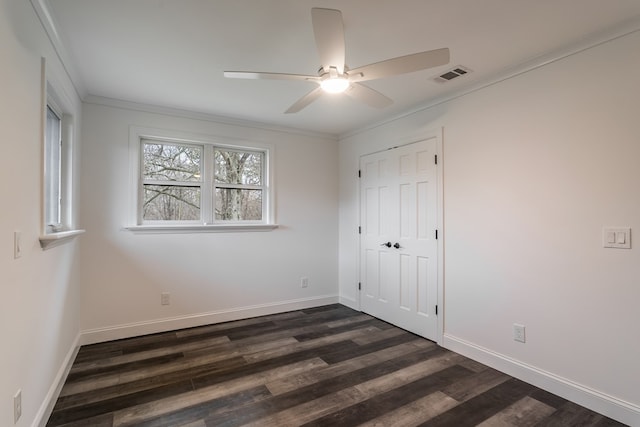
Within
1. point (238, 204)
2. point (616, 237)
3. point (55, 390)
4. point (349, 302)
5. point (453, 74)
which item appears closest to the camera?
point (616, 237)

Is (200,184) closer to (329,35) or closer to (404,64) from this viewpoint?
(329,35)

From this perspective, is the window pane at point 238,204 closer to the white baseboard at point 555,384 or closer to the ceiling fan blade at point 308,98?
the ceiling fan blade at point 308,98

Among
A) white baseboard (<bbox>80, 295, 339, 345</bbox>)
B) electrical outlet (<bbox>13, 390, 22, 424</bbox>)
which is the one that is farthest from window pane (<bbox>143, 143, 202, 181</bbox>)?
electrical outlet (<bbox>13, 390, 22, 424</bbox>)

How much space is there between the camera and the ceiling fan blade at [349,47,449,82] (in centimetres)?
166

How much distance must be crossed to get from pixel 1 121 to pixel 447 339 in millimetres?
3466

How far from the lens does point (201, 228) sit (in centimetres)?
355

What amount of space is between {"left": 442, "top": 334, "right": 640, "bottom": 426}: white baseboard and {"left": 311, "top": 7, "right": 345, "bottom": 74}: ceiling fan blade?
256cm

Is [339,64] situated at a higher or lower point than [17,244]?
higher

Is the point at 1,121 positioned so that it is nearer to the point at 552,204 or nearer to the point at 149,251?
the point at 149,251

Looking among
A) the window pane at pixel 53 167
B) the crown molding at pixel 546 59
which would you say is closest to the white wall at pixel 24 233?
the window pane at pixel 53 167

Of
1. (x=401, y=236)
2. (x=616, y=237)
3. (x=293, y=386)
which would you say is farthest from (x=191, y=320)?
(x=616, y=237)

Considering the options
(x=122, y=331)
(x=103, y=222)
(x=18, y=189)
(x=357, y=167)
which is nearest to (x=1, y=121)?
(x=18, y=189)

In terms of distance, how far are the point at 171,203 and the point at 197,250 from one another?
1.97ft

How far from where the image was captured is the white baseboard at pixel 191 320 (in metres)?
3.10
